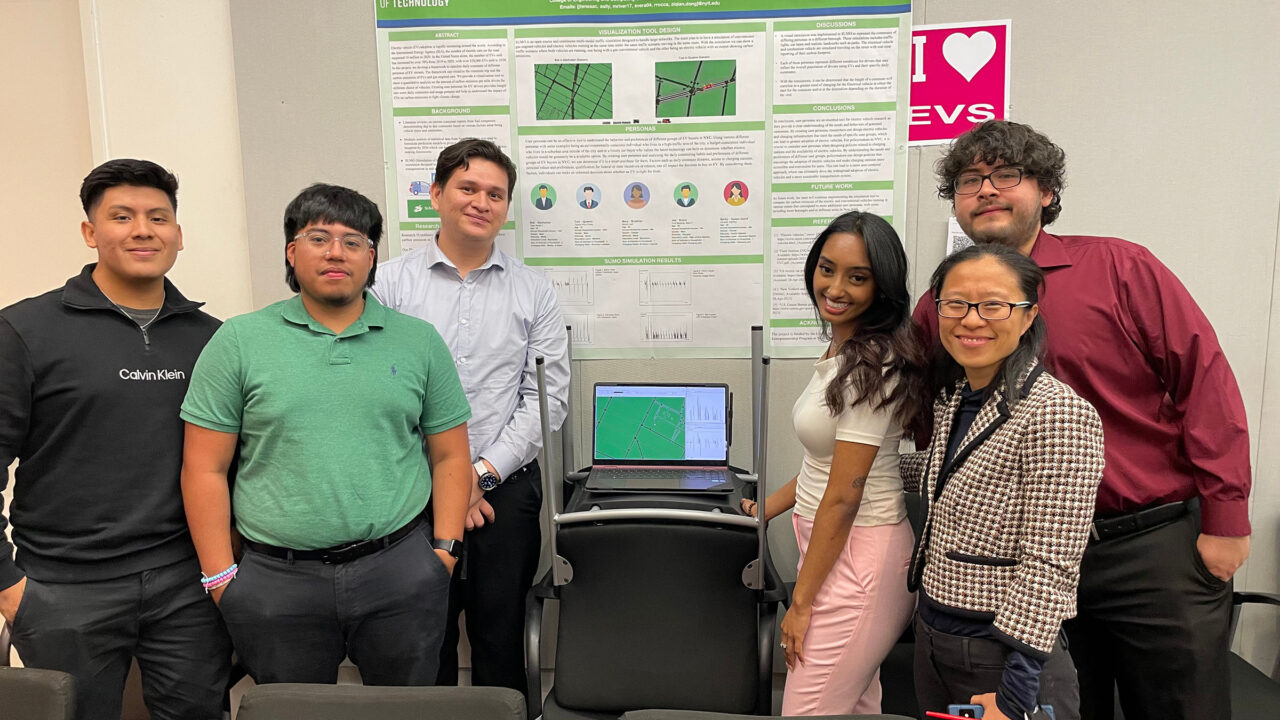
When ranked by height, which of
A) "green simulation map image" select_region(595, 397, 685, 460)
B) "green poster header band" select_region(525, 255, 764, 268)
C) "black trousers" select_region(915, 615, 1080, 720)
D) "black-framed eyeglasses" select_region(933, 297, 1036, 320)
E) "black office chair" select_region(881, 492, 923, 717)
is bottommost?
"black office chair" select_region(881, 492, 923, 717)

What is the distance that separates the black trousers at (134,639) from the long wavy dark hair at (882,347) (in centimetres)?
161

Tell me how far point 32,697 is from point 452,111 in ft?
6.19

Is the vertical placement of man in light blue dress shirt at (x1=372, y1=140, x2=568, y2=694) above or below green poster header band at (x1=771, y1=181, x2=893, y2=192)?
below

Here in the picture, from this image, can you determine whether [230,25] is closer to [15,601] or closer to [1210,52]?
[15,601]

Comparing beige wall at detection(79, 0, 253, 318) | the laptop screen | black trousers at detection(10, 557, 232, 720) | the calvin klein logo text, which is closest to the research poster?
the laptop screen

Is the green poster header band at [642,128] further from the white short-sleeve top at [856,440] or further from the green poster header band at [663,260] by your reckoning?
the white short-sleeve top at [856,440]

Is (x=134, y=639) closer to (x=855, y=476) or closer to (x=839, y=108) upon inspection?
(x=855, y=476)

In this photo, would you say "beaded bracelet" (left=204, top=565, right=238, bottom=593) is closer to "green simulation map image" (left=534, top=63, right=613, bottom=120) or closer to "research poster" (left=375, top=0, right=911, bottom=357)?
"research poster" (left=375, top=0, right=911, bottom=357)

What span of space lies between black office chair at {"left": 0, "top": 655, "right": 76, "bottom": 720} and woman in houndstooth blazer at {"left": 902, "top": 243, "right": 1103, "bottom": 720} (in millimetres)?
1489

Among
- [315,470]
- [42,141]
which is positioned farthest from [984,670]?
[42,141]

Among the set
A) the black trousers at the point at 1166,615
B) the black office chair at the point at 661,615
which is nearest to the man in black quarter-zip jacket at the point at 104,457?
the black office chair at the point at 661,615

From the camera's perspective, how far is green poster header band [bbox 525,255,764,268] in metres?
2.35

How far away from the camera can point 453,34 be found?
7.47ft

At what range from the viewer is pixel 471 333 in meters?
2.08
